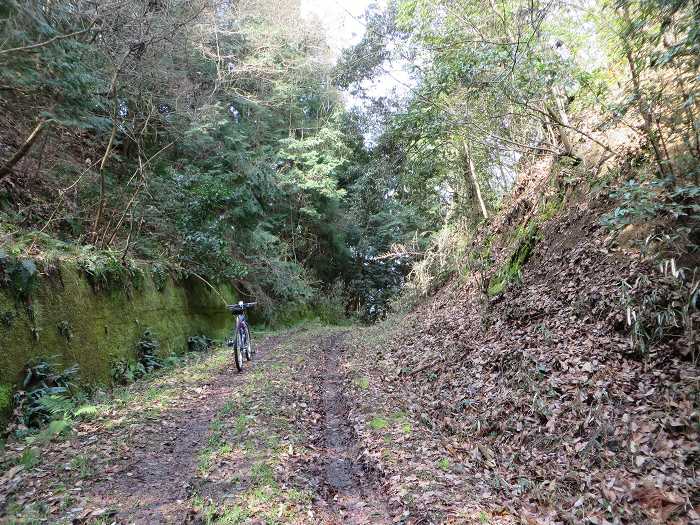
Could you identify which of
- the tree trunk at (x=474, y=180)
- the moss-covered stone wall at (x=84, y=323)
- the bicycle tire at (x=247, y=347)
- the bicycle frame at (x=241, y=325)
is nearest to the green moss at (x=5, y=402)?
the moss-covered stone wall at (x=84, y=323)

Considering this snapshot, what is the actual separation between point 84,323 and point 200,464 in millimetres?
4821

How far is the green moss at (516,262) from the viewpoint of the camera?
10.3 meters

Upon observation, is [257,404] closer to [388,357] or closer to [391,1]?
[388,357]

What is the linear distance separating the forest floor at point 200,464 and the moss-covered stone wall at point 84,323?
3.59 ft

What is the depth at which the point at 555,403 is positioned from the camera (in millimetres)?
5797

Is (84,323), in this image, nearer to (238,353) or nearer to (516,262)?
(238,353)

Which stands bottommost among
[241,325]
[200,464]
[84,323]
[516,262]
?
[200,464]

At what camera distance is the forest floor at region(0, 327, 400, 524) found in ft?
14.5

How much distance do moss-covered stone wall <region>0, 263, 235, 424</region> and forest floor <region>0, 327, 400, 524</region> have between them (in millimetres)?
1093

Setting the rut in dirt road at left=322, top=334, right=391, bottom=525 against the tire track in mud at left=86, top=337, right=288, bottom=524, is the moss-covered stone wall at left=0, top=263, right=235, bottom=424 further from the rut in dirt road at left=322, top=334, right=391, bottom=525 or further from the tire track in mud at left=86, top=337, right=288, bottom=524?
the rut in dirt road at left=322, top=334, right=391, bottom=525

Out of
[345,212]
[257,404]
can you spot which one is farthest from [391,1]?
[345,212]

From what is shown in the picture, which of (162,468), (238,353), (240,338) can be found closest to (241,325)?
(240,338)

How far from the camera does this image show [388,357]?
38.5 feet

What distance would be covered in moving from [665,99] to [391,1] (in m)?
8.20
